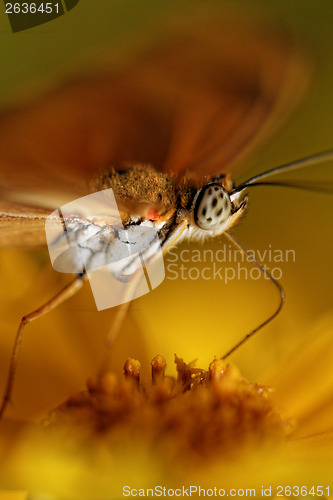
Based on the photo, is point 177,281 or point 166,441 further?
point 177,281

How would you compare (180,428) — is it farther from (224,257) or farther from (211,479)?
(224,257)

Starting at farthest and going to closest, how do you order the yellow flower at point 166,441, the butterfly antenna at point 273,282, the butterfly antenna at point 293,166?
the butterfly antenna at point 273,282
the butterfly antenna at point 293,166
the yellow flower at point 166,441

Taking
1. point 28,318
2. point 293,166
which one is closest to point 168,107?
point 293,166

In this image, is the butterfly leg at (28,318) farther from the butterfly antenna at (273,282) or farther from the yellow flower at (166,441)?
the butterfly antenna at (273,282)

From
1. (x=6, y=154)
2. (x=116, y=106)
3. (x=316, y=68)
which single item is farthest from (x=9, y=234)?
(x=316, y=68)

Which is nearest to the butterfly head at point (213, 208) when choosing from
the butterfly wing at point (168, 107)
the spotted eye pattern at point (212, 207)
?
the spotted eye pattern at point (212, 207)

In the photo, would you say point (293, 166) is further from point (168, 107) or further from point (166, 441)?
point (166, 441)

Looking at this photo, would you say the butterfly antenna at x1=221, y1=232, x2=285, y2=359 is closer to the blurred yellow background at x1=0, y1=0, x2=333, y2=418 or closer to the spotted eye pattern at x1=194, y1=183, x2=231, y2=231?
the blurred yellow background at x1=0, y1=0, x2=333, y2=418
